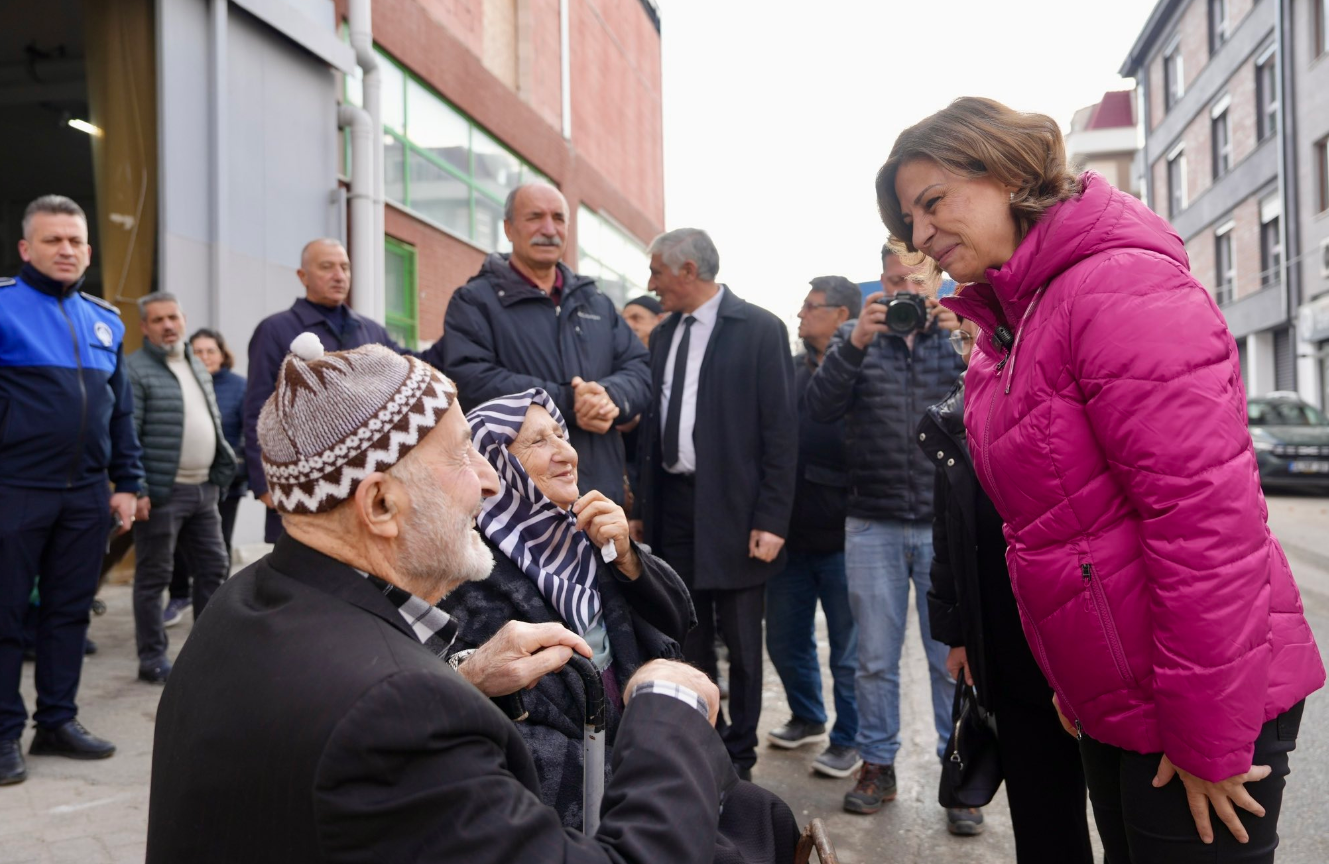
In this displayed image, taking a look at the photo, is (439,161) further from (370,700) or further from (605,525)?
(370,700)

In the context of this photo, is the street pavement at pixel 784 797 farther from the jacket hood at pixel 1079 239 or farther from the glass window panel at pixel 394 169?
the glass window panel at pixel 394 169

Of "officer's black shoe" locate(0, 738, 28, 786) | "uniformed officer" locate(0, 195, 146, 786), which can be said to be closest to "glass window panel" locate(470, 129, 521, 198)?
"uniformed officer" locate(0, 195, 146, 786)

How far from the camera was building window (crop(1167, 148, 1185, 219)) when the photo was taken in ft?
107

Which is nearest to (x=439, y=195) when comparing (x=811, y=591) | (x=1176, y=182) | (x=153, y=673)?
(x=153, y=673)

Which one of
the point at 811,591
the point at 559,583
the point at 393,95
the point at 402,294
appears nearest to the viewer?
the point at 559,583

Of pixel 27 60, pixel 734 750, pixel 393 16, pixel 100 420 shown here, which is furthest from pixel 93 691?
pixel 393 16

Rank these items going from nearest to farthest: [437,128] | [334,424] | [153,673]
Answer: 1. [334,424]
2. [153,673]
3. [437,128]

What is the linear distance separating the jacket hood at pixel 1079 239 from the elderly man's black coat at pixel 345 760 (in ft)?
3.96

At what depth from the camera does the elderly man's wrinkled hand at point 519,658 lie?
1.91 m

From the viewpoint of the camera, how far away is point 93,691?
5.41 metres

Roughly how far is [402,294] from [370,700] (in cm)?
1258

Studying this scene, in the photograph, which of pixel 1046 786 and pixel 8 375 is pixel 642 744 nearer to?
pixel 1046 786

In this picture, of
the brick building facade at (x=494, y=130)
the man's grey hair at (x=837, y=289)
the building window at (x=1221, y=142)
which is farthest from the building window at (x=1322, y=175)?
the man's grey hair at (x=837, y=289)

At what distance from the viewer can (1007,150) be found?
2.15 meters
